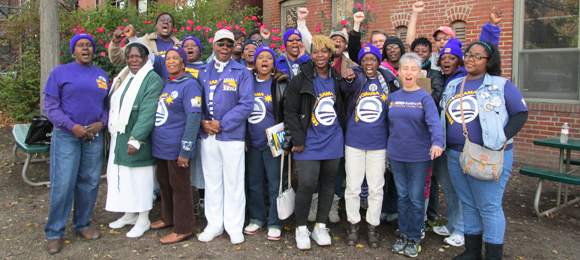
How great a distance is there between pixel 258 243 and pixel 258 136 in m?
1.13

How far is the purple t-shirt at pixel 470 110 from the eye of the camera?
325 centimetres

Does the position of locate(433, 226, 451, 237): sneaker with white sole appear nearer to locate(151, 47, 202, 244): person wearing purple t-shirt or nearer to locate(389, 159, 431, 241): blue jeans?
locate(389, 159, 431, 241): blue jeans

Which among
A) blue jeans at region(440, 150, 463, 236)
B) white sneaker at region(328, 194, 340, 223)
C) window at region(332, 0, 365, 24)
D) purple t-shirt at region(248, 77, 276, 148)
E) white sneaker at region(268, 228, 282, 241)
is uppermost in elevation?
window at region(332, 0, 365, 24)

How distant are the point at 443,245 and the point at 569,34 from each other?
476cm

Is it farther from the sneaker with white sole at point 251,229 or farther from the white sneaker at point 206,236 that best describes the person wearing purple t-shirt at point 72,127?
the sneaker with white sole at point 251,229

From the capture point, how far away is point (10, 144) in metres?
8.48

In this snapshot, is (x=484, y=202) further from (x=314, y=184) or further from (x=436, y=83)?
(x=314, y=184)

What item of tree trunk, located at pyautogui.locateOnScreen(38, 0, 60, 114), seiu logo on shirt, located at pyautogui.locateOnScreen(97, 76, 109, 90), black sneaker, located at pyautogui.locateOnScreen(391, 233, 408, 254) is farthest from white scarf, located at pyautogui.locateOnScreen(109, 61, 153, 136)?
tree trunk, located at pyautogui.locateOnScreen(38, 0, 60, 114)

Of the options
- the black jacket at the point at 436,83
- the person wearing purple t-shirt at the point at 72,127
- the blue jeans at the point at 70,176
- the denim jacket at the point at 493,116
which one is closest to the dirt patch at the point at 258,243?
the blue jeans at the point at 70,176

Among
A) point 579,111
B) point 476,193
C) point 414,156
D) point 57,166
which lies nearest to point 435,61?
point 414,156

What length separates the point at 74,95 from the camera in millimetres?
3934

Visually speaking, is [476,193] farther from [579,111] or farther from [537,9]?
[537,9]

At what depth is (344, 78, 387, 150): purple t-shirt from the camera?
3.87 meters

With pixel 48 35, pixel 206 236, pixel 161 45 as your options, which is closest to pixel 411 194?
pixel 206 236
